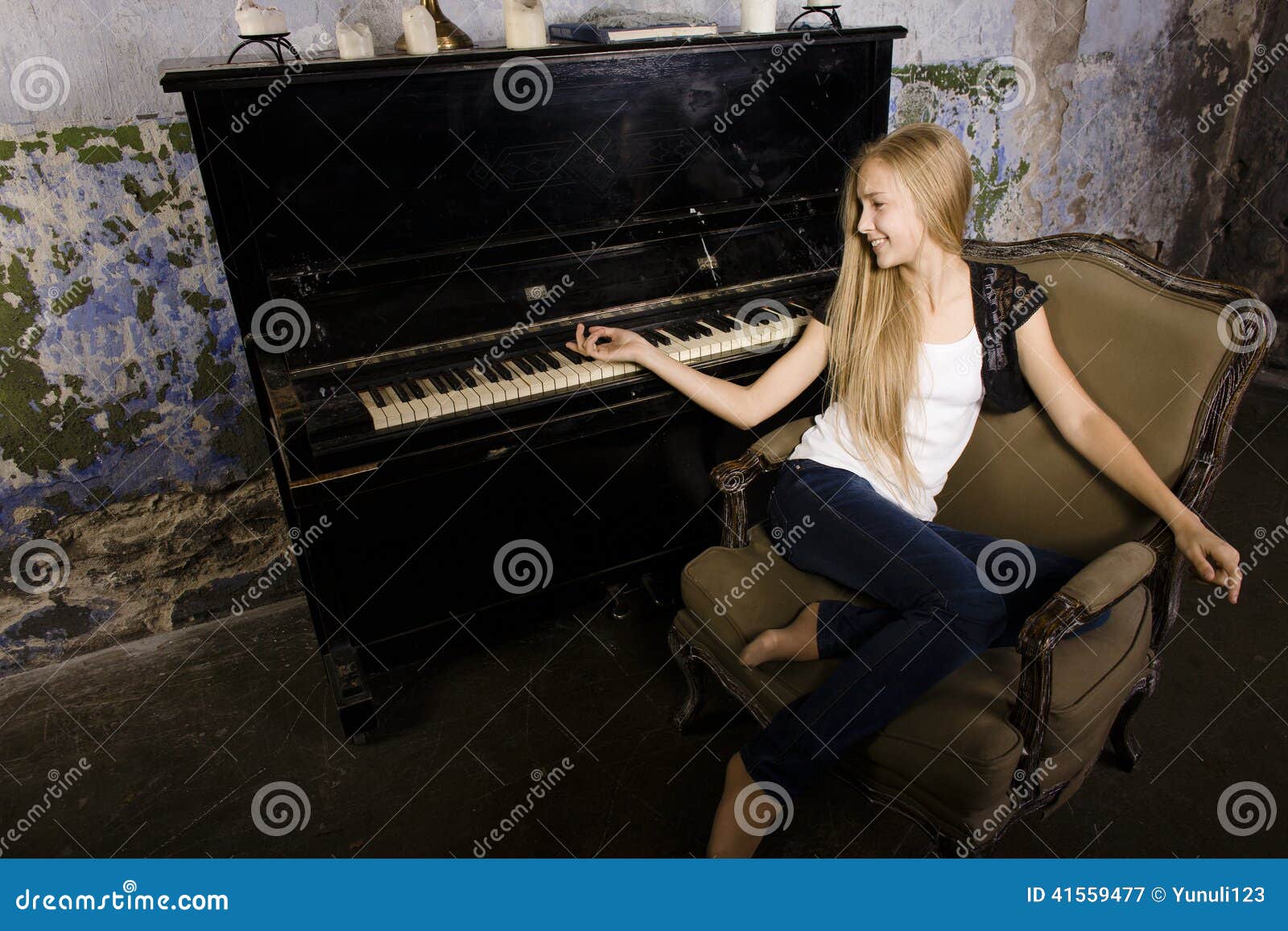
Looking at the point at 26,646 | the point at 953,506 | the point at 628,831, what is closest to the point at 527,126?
the point at 953,506

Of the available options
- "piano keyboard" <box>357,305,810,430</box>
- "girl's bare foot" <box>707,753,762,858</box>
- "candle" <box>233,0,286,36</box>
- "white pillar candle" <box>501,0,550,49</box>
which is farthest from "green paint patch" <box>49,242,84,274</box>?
"girl's bare foot" <box>707,753,762,858</box>

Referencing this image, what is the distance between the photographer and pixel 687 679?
242 centimetres

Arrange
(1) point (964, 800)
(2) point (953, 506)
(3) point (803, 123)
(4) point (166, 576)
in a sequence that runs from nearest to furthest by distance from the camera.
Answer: (1) point (964, 800)
(2) point (953, 506)
(3) point (803, 123)
(4) point (166, 576)

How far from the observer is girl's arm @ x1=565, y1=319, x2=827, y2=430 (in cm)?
228

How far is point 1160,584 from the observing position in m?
2.01

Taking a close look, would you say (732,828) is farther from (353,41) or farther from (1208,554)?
(353,41)

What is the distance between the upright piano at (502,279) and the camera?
2170 mm

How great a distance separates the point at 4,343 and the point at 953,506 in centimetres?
275

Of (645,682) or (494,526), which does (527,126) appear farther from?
(645,682)

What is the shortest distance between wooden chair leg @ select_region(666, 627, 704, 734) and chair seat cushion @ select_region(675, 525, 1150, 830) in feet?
0.56

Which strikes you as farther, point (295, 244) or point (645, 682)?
point (645, 682)

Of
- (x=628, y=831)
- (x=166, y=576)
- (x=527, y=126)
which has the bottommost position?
(x=628, y=831)

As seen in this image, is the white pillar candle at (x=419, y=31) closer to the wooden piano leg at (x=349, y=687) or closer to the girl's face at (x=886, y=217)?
the girl's face at (x=886, y=217)

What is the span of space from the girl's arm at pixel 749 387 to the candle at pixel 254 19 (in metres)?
1.13
